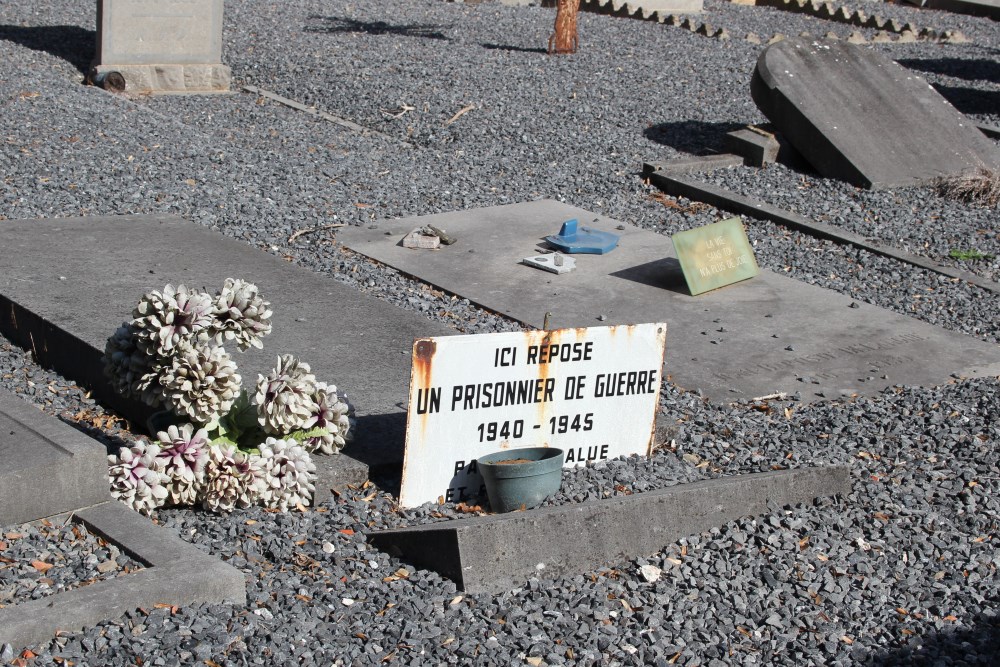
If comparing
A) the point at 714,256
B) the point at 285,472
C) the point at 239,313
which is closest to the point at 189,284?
the point at 239,313

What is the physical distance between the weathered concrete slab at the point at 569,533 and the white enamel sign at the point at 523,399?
14.1 inches

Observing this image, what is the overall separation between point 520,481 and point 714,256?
11.0ft

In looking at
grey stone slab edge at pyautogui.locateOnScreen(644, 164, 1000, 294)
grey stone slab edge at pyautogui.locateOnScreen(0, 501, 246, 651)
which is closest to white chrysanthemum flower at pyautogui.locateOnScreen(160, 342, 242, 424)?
grey stone slab edge at pyautogui.locateOnScreen(0, 501, 246, 651)

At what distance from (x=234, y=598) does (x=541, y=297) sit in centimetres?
354

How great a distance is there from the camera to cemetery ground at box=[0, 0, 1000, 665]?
11.4 feet

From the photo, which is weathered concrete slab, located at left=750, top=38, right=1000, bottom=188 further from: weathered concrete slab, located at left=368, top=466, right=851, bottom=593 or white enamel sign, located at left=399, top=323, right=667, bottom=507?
weathered concrete slab, located at left=368, top=466, right=851, bottom=593

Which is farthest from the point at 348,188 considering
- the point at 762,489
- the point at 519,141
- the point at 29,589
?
the point at 29,589

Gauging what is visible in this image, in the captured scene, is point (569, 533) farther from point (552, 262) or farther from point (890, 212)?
point (890, 212)

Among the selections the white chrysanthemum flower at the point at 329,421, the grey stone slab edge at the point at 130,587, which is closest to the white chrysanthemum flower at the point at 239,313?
the white chrysanthemum flower at the point at 329,421

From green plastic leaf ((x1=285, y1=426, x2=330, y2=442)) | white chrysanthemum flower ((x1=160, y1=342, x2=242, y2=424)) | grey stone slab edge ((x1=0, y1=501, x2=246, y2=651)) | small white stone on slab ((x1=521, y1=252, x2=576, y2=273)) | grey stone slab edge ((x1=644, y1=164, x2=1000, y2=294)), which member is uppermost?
white chrysanthemum flower ((x1=160, y1=342, x2=242, y2=424))

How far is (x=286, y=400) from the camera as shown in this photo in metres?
4.00

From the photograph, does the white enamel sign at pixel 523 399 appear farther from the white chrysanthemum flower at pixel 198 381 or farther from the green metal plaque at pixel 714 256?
the green metal plaque at pixel 714 256

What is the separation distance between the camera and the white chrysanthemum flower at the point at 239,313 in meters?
4.01

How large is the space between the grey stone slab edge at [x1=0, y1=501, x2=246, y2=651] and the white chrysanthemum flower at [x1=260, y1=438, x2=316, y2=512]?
40 cm
